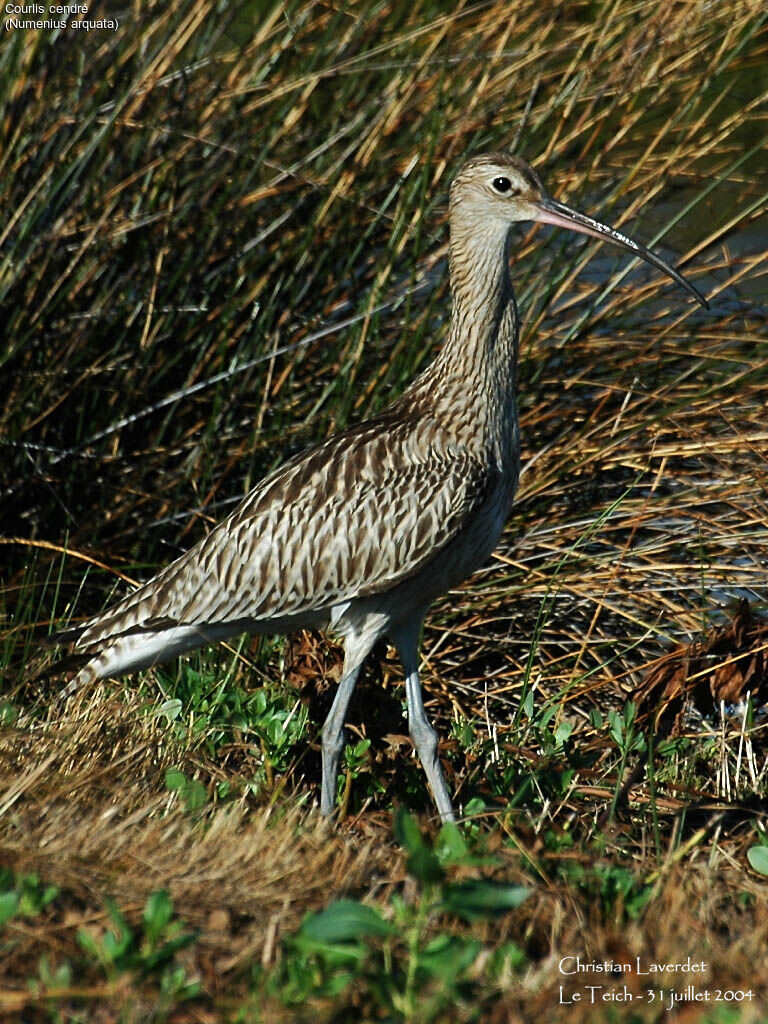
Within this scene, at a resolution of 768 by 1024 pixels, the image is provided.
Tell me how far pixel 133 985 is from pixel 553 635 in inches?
128

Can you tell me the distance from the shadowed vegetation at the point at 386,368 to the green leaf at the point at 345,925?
1.45m

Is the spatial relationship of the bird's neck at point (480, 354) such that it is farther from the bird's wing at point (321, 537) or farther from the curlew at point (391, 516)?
the bird's wing at point (321, 537)

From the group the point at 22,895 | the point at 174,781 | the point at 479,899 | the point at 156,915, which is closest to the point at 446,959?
the point at 479,899

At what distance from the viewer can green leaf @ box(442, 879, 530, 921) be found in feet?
8.45

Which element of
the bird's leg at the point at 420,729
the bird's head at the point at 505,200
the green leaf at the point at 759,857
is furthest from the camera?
the bird's head at the point at 505,200

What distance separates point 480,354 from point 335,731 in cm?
127

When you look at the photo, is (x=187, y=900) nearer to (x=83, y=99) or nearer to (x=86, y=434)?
(x=86, y=434)

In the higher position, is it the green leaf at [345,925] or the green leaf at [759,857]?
the green leaf at [345,925]

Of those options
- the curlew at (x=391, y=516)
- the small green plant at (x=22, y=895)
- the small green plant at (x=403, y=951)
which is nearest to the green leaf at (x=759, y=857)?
the small green plant at (x=403, y=951)

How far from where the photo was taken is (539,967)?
2834 mm

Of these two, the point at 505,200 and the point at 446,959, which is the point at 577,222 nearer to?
the point at 505,200

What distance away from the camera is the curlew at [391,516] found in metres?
4.49

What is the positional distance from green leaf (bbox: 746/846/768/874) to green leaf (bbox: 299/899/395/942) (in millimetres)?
1337

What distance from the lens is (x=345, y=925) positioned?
2.48 meters
